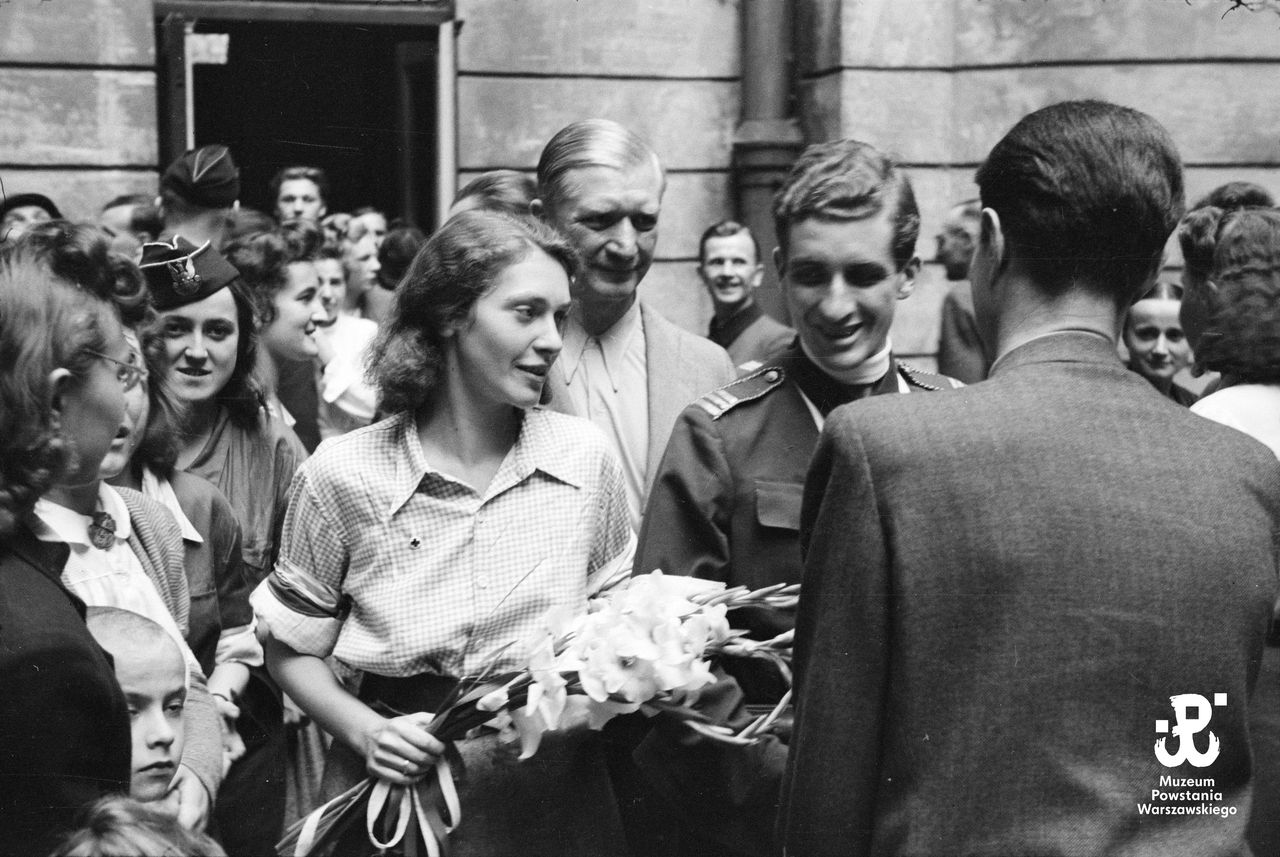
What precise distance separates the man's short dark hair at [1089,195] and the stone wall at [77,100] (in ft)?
18.8

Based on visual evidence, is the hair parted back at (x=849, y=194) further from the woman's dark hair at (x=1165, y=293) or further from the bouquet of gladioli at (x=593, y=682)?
the woman's dark hair at (x=1165, y=293)

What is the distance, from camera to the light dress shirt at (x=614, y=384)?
3.46m

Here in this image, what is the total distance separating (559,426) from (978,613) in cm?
124

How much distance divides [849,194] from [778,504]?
574 millimetres

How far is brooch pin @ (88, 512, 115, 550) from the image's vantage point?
272cm

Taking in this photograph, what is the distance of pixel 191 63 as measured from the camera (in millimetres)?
7375

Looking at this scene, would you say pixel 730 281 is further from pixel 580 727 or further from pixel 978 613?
pixel 978 613

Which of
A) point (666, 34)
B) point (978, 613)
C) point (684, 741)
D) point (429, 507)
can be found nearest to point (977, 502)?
point (978, 613)

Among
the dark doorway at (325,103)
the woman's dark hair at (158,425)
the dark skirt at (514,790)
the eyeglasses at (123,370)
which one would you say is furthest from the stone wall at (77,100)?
the dark skirt at (514,790)

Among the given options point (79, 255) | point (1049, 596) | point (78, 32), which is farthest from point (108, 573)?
point (78, 32)

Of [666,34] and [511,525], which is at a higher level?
[666,34]

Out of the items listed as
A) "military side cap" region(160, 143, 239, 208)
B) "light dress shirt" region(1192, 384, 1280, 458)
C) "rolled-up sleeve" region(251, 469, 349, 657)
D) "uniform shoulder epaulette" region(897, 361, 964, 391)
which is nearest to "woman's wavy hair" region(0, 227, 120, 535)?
"rolled-up sleeve" region(251, 469, 349, 657)

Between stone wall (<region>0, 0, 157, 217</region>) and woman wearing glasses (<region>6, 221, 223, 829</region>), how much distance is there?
14.0ft

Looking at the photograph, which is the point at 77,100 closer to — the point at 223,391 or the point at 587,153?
the point at 223,391
